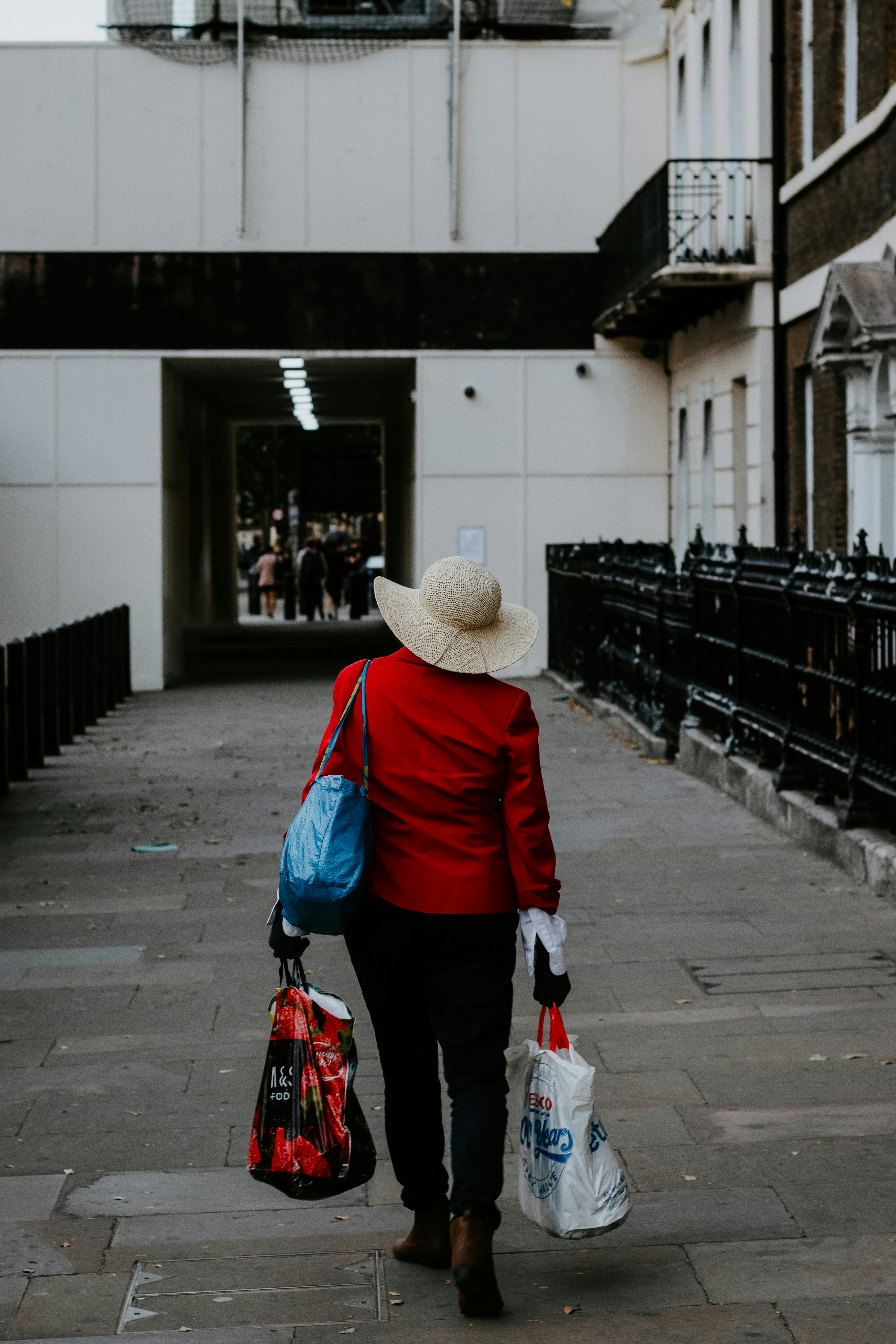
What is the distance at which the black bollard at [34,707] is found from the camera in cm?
1380

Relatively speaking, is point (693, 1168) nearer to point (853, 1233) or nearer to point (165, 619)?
point (853, 1233)

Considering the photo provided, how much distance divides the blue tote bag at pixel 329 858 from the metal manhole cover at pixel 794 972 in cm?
301

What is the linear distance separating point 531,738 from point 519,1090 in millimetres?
841

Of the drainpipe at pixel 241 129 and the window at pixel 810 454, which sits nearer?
the window at pixel 810 454

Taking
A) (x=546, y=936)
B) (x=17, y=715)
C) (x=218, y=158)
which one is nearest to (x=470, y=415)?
(x=218, y=158)

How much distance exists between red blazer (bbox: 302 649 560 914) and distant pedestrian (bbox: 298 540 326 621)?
31.5m

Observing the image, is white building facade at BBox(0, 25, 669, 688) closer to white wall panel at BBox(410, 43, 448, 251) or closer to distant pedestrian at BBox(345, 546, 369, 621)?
white wall panel at BBox(410, 43, 448, 251)

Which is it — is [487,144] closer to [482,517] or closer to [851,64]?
[482,517]

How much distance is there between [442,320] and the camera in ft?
70.0

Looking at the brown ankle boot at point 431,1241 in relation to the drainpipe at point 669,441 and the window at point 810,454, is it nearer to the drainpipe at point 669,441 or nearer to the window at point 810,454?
the window at point 810,454

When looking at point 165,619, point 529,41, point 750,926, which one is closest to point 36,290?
point 165,619

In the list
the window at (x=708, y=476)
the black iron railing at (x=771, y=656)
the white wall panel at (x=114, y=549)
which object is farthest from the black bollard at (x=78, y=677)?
the window at (x=708, y=476)

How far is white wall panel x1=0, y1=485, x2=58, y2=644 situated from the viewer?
20938 mm

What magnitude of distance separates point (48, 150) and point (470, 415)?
6025mm
